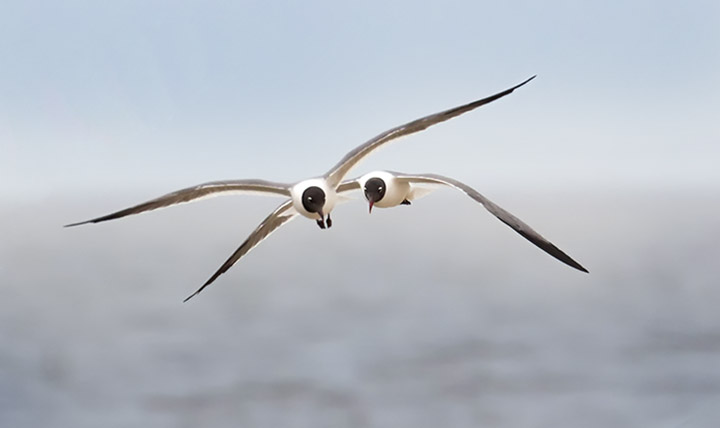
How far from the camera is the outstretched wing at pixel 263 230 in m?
4.11

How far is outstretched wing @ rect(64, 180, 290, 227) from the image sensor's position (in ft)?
12.1

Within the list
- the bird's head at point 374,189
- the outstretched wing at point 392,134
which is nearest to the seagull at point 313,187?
the outstretched wing at point 392,134


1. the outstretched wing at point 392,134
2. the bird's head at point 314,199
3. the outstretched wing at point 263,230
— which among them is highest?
the outstretched wing at point 392,134

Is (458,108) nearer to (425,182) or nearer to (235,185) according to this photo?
(425,182)

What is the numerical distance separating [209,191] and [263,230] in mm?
511

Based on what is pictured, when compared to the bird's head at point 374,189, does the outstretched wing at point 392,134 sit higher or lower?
higher

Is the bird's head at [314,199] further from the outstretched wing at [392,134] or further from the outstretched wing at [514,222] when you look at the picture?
the outstretched wing at [514,222]

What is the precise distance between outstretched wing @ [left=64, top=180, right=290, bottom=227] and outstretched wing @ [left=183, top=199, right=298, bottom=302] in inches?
11.4

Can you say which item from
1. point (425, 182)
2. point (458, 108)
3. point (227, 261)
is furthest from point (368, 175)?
point (227, 261)

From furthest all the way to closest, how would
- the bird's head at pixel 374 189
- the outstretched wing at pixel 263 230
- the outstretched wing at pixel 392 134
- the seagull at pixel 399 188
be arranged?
the outstretched wing at pixel 263 230 < the bird's head at pixel 374 189 < the outstretched wing at pixel 392 134 < the seagull at pixel 399 188

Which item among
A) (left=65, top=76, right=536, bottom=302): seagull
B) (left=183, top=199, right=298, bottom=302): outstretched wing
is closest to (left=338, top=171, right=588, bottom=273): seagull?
(left=65, top=76, right=536, bottom=302): seagull

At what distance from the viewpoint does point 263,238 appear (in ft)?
13.8

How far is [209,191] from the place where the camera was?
3.76m

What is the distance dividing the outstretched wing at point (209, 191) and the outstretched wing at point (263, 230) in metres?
0.29
